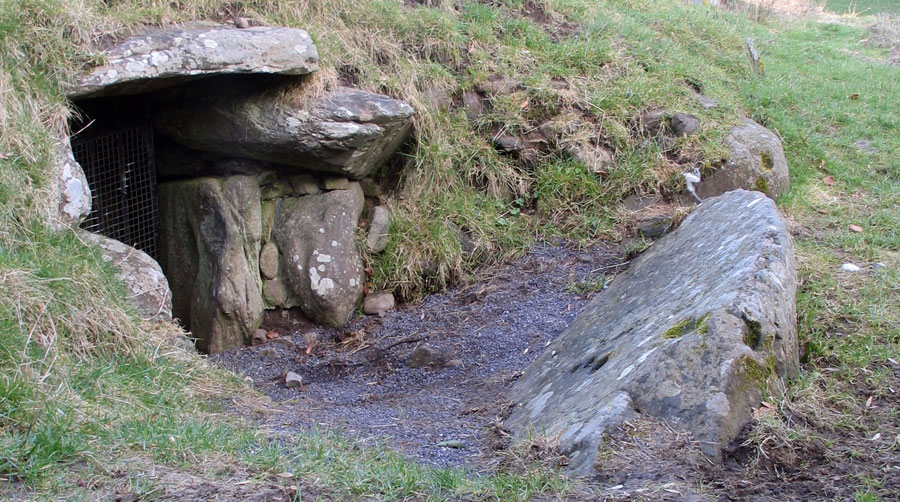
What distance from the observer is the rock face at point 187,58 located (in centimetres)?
493

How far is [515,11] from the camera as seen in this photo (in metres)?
7.97

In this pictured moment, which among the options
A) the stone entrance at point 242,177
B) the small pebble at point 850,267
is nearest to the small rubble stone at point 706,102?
the small pebble at point 850,267

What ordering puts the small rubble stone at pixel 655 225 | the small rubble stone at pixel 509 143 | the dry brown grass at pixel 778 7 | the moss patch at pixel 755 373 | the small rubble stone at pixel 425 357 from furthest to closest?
1. the dry brown grass at pixel 778 7
2. the small rubble stone at pixel 509 143
3. the small rubble stone at pixel 655 225
4. the small rubble stone at pixel 425 357
5. the moss patch at pixel 755 373

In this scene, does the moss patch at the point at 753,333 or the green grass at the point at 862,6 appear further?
the green grass at the point at 862,6

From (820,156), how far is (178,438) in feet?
20.4

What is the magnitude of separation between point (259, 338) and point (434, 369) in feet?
5.02

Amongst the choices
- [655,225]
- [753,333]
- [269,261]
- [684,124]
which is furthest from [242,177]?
[753,333]

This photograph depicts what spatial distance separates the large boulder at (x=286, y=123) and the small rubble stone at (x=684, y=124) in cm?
234

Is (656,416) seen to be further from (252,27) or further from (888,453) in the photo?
(252,27)

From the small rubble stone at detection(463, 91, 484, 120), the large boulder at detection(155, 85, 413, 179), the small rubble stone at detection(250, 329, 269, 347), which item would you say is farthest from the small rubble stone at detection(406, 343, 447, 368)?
the small rubble stone at detection(463, 91, 484, 120)

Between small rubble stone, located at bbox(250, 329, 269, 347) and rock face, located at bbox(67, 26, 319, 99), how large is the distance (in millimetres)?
1842

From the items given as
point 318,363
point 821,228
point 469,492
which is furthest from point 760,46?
point 469,492

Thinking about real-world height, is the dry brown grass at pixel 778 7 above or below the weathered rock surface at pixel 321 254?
above

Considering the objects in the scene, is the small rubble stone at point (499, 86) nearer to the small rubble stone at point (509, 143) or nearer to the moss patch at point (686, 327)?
the small rubble stone at point (509, 143)
